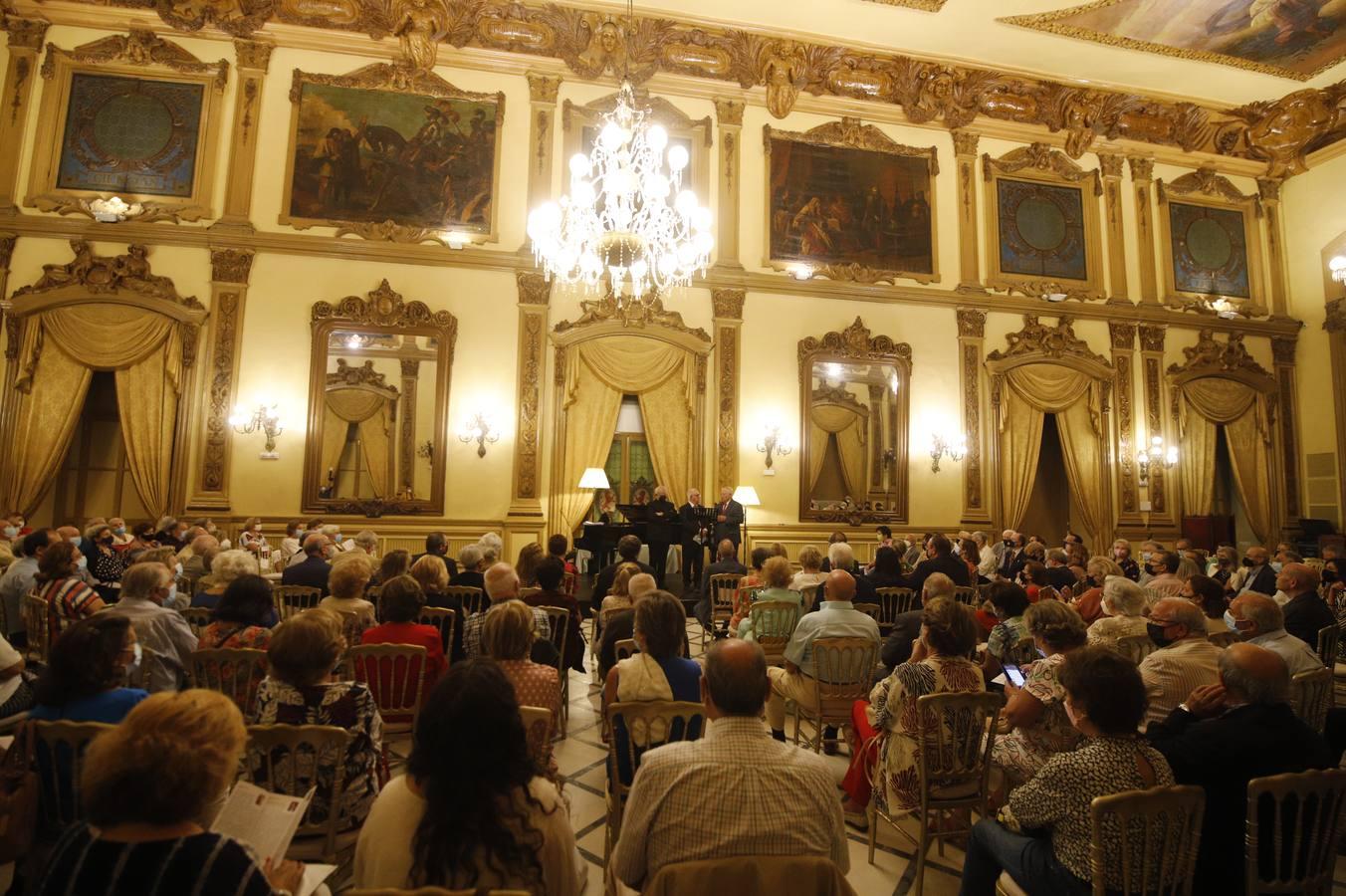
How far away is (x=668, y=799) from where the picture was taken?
1.77 m

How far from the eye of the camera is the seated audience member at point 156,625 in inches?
132

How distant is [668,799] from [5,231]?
11.2 metres

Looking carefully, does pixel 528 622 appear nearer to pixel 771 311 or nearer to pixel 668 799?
pixel 668 799

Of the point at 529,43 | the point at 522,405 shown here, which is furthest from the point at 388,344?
the point at 529,43

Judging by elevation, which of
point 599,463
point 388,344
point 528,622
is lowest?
point 528,622

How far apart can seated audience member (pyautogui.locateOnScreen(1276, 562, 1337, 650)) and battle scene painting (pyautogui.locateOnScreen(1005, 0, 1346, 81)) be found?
8256 mm

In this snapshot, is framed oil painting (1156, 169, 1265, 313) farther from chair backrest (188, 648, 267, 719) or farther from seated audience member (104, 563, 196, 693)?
seated audience member (104, 563, 196, 693)

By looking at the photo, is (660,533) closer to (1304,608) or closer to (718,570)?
(718,570)

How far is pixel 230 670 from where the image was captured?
2.98 metres

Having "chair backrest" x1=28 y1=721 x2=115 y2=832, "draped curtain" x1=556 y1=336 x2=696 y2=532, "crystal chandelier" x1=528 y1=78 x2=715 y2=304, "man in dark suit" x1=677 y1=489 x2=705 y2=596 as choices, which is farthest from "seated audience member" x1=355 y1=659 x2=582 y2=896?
"draped curtain" x1=556 y1=336 x2=696 y2=532

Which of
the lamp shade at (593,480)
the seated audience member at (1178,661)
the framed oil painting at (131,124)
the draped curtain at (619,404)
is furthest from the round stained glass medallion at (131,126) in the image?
the seated audience member at (1178,661)

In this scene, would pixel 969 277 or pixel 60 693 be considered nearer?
pixel 60 693

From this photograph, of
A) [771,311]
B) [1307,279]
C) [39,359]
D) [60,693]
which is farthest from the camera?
[1307,279]

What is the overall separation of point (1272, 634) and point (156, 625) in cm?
509
